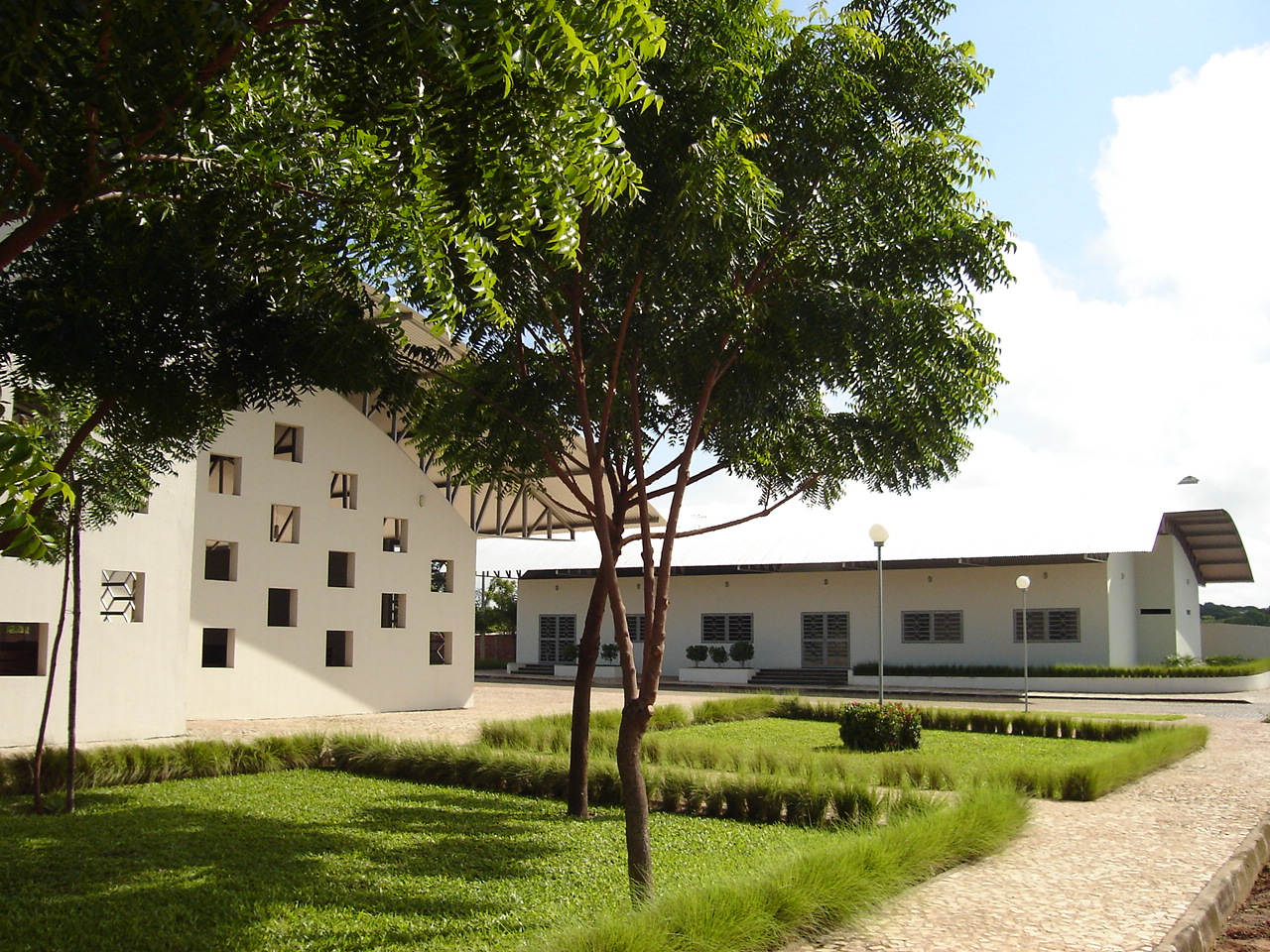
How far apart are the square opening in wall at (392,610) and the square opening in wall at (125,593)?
7427 millimetres

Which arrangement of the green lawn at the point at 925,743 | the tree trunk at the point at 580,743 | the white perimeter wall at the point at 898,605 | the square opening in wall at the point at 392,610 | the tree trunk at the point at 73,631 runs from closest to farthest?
the tree trunk at the point at 73,631, the tree trunk at the point at 580,743, the green lawn at the point at 925,743, the square opening in wall at the point at 392,610, the white perimeter wall at the point at 898,605

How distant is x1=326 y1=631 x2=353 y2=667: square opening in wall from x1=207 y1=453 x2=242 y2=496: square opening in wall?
12.7 ft

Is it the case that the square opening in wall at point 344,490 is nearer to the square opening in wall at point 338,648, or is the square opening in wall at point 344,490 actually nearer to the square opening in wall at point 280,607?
the square opening in wall at point 280,607

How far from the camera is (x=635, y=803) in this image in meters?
7.26

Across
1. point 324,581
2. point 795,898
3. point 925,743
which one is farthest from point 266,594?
point 795,898

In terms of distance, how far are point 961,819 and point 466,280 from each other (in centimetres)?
589

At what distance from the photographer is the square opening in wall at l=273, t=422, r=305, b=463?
2230 centimetres

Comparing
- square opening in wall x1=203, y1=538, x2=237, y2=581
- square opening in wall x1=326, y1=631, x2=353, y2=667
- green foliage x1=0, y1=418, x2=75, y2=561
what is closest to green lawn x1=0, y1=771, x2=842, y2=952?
green foliage x1=0, y1=418, x2=75, y2=561

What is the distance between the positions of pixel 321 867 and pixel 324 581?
15127 mm

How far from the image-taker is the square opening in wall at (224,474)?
834 inches

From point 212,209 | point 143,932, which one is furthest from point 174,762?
point 212,209

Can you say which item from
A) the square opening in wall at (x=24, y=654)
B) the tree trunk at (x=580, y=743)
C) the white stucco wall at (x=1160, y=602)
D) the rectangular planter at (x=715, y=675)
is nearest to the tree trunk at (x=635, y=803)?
the tree trunk at (x=580, y=743)

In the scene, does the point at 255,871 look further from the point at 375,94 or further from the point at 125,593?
the point at 125,593

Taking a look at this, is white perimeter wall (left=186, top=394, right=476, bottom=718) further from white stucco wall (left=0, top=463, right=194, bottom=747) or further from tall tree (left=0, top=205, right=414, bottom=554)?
tall tree (left=0, top=205, right=414, bottom=554)
